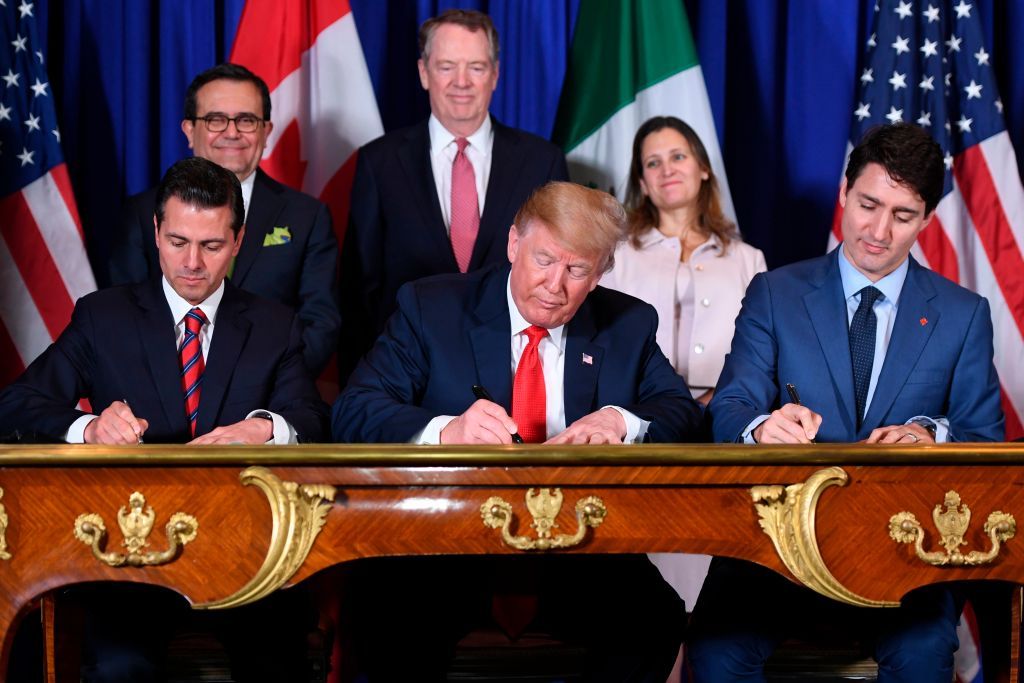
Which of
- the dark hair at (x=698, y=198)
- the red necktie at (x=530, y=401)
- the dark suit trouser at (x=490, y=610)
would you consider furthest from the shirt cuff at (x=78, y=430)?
the dark hair at (x=698, y=198)

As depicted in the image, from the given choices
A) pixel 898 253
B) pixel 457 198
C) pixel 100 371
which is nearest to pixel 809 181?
pixel 457 198

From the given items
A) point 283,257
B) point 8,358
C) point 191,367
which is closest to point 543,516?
point 191,367

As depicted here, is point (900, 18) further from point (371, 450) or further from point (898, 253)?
point (371, 450)

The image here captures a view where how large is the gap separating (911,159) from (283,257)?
1924 mm

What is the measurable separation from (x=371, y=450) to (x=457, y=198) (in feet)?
6.95

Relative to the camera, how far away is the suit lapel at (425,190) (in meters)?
4.15

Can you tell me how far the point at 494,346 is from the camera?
3.04 meters

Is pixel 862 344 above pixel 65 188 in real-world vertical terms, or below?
below

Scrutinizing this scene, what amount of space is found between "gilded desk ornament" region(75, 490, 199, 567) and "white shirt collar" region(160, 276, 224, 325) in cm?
95

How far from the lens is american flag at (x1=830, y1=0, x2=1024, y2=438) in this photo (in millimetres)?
4676

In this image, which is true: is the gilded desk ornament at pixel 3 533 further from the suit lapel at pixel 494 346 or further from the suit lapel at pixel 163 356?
the suit lapel at pixel 494 346

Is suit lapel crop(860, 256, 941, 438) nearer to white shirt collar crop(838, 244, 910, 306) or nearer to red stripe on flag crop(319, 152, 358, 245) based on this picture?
white shirt collar crop(838, 244, 910, 306)

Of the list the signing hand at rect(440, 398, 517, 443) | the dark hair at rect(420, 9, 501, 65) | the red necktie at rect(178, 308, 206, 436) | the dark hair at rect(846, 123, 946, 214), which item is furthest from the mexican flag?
the signing hand at rect(440, 398, 517, 443)

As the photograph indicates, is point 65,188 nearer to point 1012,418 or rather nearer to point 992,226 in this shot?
point 992,226
